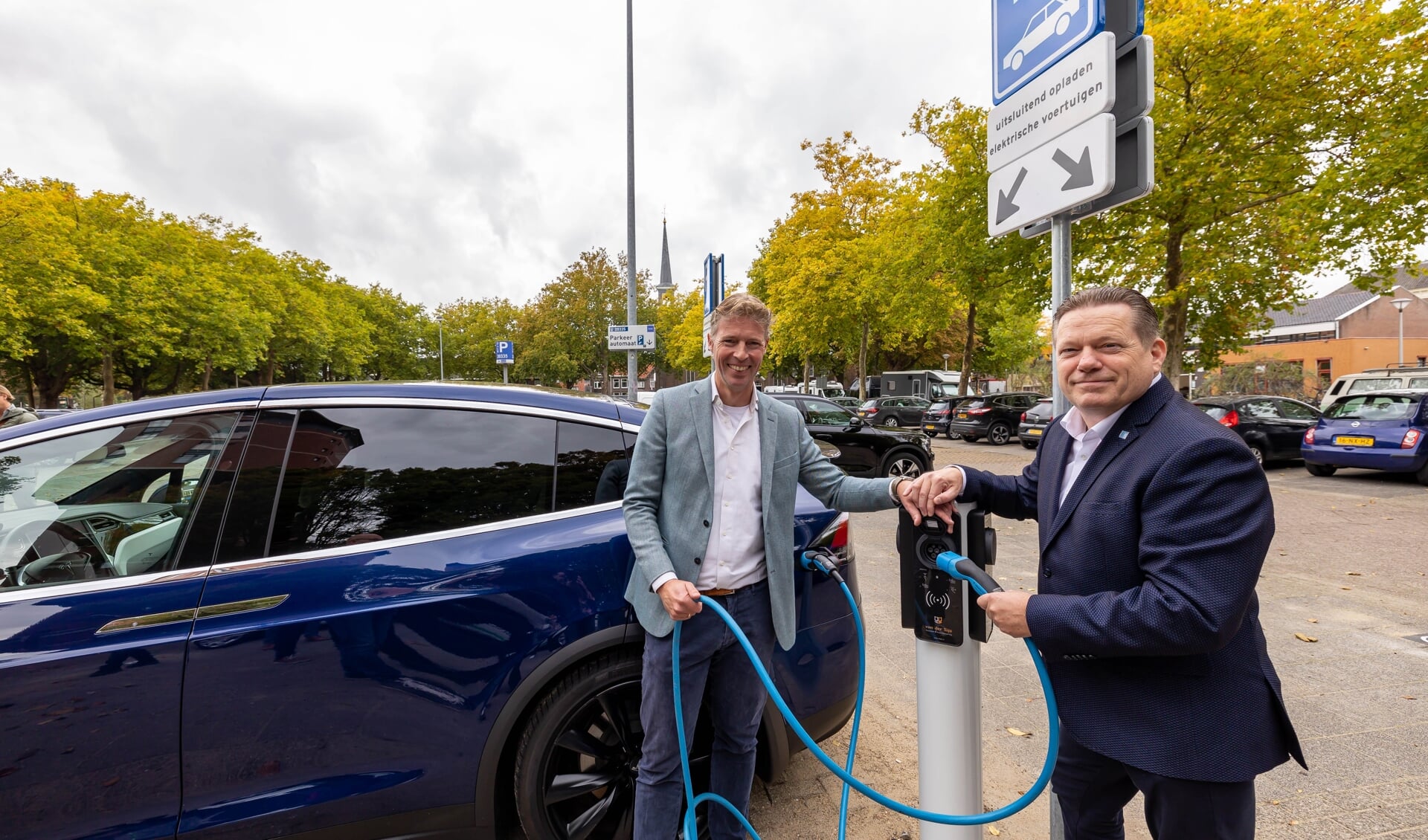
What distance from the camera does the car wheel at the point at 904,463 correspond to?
428 inches

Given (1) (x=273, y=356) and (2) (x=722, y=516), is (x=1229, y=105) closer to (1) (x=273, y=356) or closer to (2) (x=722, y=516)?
(2) (x=722, y=516)

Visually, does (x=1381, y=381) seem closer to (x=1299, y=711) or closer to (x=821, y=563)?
(x=1299, y=711)

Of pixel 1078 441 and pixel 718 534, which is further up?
pixel 1078 441

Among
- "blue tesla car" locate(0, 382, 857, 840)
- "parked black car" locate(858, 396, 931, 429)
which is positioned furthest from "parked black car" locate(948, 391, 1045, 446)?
"blue tesla car" locate(0, 382, 857, 840)

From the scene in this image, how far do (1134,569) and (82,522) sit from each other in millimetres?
2914

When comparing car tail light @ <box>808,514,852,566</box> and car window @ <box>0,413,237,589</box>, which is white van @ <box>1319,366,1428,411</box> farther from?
car window @ <box>0,413,237,589</box>

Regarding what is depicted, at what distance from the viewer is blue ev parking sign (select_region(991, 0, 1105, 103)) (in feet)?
6.89

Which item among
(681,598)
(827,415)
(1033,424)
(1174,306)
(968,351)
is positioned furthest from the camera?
(968,351)

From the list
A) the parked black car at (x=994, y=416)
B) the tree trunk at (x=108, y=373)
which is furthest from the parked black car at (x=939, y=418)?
the tree trunk at (x=108, y=373)

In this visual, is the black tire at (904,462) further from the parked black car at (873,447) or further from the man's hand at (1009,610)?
the man's hand at (1009,610)

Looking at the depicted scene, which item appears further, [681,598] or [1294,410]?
[1294,410]

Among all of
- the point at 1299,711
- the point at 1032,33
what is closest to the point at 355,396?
the point at 1032,33

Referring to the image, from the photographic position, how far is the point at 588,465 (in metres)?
2.34

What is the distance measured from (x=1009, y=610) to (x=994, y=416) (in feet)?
65.2
